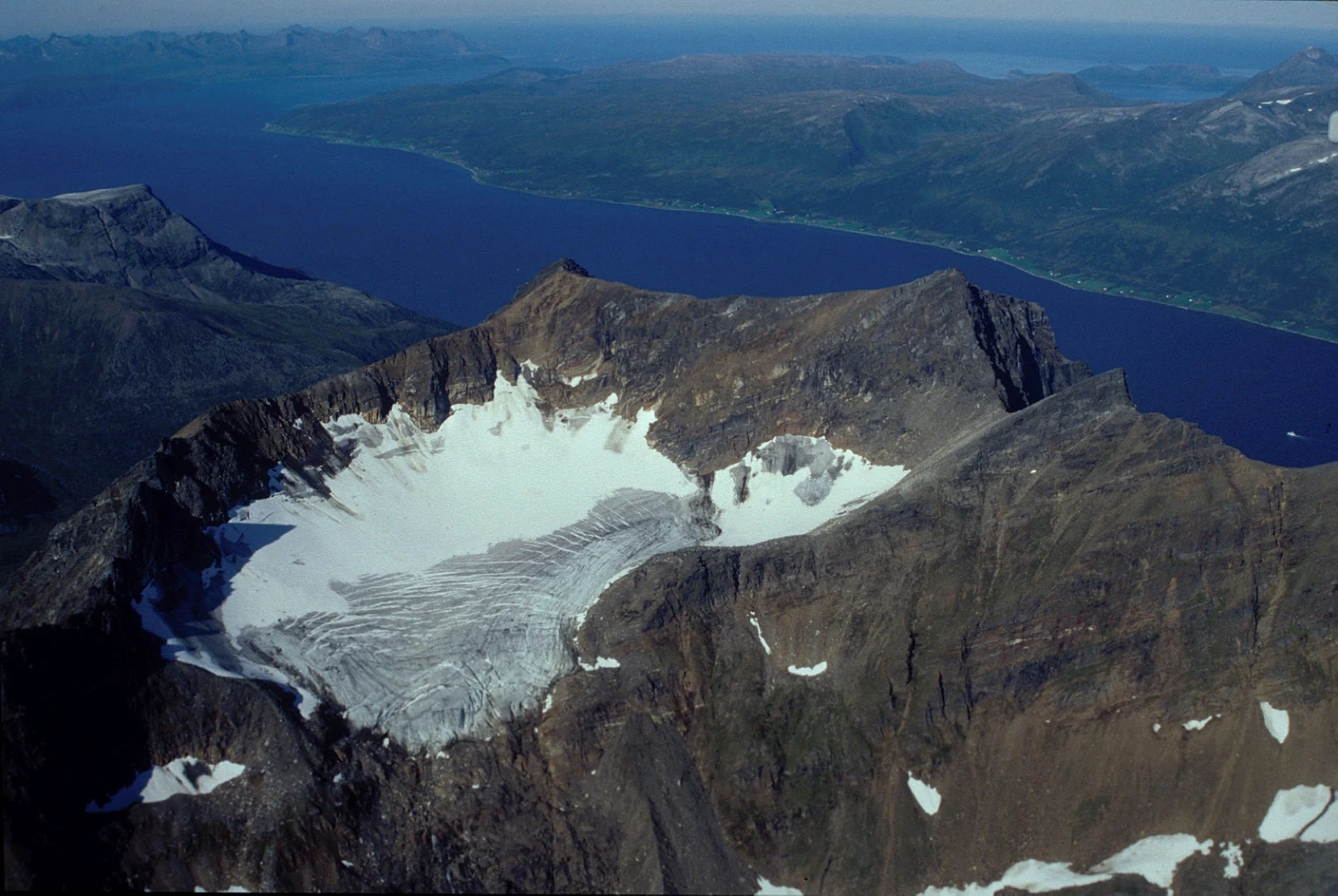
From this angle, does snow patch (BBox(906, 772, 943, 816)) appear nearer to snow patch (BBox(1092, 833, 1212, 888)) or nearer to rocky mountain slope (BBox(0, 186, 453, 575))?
snow patch (BBox(1092, 833, 1212, 888))

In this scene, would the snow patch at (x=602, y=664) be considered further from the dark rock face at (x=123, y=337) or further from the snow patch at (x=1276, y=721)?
the dark rock face at (x=123, y=337)

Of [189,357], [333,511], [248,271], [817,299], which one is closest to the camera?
[333,511]

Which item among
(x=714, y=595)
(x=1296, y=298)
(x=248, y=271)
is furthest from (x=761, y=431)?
(x=1296, y=298)

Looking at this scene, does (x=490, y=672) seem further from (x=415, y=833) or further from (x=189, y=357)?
(x=189, y=357)

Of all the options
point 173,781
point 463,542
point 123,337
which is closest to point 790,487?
point 463,542

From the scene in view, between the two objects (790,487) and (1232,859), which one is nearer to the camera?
(1232,859)

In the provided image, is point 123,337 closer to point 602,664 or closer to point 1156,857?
point 602,664
